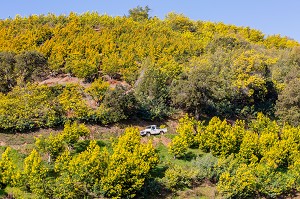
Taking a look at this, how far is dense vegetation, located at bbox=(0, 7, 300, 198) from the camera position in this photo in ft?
91.5

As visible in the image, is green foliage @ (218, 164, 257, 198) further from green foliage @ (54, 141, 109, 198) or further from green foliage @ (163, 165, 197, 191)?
green foliage @ (54, 141, 109, 198)

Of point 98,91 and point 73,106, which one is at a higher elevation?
point 98,91

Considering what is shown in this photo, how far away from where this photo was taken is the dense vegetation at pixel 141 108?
1098 inches

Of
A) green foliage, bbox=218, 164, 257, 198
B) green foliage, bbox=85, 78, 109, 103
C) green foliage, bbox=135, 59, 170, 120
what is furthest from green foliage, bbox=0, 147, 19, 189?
green foliage, bbox=218, 164, 257, 198

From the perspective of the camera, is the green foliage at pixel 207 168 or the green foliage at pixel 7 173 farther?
the green foliage at pixel 207 168

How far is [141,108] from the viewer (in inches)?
1507

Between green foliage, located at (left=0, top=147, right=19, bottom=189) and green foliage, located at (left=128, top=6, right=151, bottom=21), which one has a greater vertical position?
green foliage, located at (left=128, top=6, right=151, bottom=21)

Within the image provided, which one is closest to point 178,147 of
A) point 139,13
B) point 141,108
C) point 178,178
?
point 178,178

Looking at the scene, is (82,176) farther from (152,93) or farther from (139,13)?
(139,13)

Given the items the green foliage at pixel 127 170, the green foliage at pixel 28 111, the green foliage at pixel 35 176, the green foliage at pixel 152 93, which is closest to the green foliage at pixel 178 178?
the green foliage at pixel 127 170

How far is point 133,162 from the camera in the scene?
92.3ft

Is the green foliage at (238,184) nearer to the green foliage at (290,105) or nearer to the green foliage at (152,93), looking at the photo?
the green foliage at (290,105)

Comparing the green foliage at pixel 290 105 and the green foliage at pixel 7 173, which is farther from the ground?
the green foliage at pixel 290 105

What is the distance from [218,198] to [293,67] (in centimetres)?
2257
